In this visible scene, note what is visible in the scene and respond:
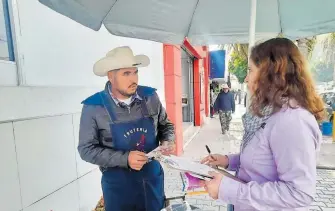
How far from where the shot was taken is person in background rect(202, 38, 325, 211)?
100 cm

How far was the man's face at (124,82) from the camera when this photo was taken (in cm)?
185

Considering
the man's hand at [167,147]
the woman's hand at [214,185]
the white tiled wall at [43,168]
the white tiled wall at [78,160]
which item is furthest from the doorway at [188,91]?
the woman's hand at [214,185]

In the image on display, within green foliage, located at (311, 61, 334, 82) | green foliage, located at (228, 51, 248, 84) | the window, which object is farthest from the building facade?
green foliage, located at (311, 61, 334, 82)

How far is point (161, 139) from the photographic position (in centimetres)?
212

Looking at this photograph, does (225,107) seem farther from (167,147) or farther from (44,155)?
(44,155)

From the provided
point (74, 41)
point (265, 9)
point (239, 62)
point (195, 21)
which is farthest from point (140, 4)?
point (239, 62)

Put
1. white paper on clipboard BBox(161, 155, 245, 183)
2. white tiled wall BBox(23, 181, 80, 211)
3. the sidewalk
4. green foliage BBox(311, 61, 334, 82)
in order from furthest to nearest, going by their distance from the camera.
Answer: green foliage BBox(311, 61, 334, 82), the sidewalk, white tiled wall BBox(23, 181, 80, 211), white paper on clipboard BBox(161, 155, 245, 183)

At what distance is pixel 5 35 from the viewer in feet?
5.88

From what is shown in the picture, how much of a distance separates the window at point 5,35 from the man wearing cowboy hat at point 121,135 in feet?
2.02

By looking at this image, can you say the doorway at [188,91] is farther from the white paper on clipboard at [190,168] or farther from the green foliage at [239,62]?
the white paper on clipboard at [190,168]

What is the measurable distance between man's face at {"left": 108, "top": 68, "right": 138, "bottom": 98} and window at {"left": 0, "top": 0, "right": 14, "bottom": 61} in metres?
0.73

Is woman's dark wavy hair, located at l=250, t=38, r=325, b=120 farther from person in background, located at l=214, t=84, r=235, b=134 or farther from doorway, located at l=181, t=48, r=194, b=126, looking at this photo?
doorway, located at l=181, t=48, r=194, b=126

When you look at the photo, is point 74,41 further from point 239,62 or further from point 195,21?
point 239,62

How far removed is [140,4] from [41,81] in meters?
1.06
